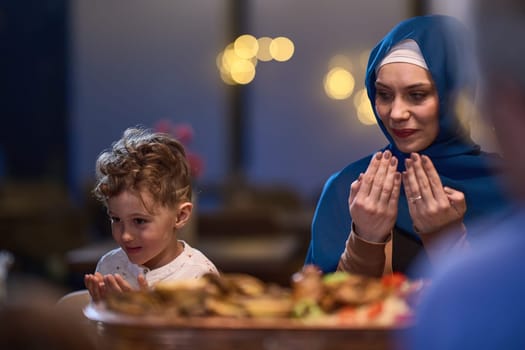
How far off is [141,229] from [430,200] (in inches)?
26.1

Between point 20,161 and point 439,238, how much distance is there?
702cm

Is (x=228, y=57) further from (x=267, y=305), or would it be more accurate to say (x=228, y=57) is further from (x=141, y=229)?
(x=267, y=305)

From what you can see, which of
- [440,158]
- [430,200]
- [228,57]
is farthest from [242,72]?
[430,200]

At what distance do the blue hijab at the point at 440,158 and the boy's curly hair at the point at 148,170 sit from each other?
38 centimetres

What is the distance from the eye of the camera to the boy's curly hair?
2338 millimetres

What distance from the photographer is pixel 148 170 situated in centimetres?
237

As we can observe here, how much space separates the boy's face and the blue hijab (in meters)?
0.41

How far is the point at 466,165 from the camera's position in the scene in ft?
8.36

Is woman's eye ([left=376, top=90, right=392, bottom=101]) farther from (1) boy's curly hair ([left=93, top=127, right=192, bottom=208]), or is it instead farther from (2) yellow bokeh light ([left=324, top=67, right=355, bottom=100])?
(2) yellow bokeh light ([left=324, top=67, right=355, bottom=100])

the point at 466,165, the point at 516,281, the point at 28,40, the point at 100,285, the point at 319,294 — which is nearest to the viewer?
the point at 516,281

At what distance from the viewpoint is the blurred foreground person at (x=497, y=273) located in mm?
810

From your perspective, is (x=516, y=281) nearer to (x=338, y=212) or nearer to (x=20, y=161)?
(x=338, y=212)

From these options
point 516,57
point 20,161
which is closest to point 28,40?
point 20,161

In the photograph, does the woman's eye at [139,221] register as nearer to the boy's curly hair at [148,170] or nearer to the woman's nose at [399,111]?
the boy's curly hair at [148,170]
